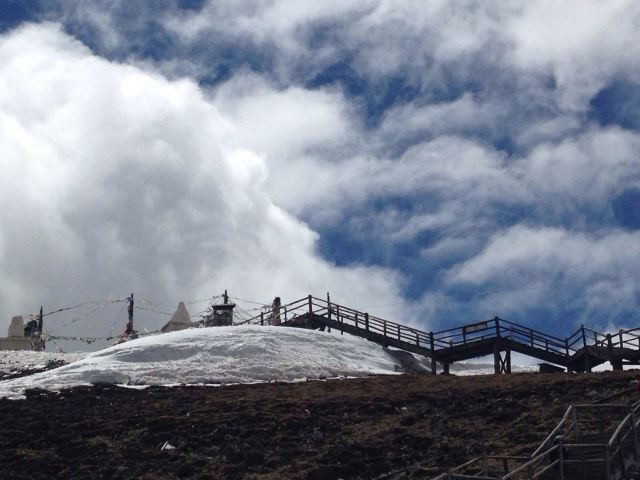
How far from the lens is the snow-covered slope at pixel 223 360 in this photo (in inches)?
1548

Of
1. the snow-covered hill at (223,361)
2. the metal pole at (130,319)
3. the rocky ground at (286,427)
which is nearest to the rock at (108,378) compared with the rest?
the snow-covered hill at (223,361)

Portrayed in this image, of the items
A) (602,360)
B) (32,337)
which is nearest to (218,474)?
(602,360)

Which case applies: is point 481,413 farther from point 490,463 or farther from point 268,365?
point 268,365

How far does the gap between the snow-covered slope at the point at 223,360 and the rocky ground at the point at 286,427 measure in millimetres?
1921

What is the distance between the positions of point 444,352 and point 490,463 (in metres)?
22.2

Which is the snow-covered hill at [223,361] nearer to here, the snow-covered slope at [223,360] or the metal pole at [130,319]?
the snow-covered slope at [223,360]

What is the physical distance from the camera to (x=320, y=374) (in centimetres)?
4094

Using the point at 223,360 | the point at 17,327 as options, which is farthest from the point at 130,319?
the point at 223,360

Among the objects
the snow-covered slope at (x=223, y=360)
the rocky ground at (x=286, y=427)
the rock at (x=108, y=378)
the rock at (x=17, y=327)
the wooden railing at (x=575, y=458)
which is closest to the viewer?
the wooden railing at (x=575, y=458)

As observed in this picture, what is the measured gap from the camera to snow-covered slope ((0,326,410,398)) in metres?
39.3

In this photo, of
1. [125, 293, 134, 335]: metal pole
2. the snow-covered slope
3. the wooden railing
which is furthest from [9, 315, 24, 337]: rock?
the wooden railing

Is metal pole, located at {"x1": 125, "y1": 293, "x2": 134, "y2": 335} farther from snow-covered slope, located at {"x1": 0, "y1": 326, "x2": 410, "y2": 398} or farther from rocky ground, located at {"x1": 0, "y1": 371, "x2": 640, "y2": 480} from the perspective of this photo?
rocky ground, located at {"x1": 0, "y1": 371, "x2": 640, "y2": 480}

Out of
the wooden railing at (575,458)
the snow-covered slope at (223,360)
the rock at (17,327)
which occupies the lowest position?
the wooden railing at (575,458)

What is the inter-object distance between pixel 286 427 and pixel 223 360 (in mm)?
11667
